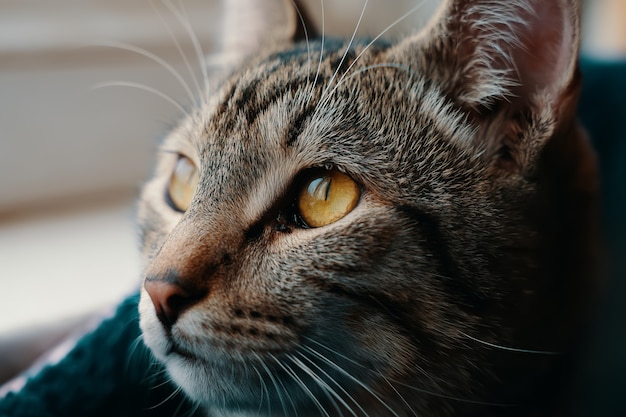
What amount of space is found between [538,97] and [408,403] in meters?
0.35

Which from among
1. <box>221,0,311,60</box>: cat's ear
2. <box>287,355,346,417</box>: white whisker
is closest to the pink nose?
<box>287,355,346,417</box>: white whisker

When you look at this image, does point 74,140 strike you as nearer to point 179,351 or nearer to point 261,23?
point 261,23

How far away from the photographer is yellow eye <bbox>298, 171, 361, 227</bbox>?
0.57 metres

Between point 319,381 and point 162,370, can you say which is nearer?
point 319,381

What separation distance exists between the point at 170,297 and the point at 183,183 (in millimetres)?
232

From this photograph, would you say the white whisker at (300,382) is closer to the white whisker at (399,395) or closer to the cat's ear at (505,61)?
the white whisker at (399,395)

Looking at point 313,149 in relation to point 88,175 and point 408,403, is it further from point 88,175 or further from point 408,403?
point 88,175

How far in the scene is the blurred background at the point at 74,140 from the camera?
1008 mm

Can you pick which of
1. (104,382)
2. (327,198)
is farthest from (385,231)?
(104,382)

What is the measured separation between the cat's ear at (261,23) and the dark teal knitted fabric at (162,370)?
0.44 m

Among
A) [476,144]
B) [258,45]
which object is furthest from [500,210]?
[258,45]

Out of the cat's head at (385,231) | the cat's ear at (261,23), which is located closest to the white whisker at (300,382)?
the cat's head at (385,231)

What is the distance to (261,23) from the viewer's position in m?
0.89

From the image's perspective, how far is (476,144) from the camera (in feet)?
2.01
